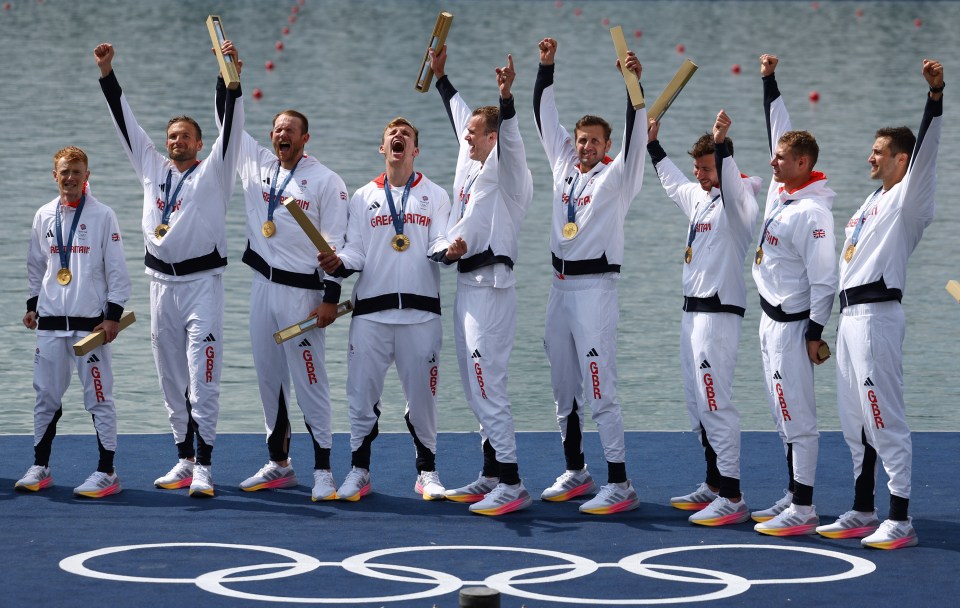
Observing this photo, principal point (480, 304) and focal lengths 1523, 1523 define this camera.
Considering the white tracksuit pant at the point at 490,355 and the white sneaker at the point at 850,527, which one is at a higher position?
the white tracksuit pant at the point at 490,355

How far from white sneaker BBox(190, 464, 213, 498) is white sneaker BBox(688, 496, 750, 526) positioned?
9.78 ft

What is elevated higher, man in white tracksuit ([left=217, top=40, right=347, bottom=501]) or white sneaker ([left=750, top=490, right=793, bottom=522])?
man in white tracksuit ([left=217, top=40, right=347, bottom=501])

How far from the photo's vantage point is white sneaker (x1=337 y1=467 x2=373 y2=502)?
9523 millimetres

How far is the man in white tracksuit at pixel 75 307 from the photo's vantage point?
A: 9.61 meters

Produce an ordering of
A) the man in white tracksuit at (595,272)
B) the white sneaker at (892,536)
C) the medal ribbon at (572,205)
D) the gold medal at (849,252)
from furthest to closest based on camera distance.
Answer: the medal ribbon at (572,205) → the man in white tracksuit at (595,272) → the gold medal at (849,252) → the white sneaker at (892,536)

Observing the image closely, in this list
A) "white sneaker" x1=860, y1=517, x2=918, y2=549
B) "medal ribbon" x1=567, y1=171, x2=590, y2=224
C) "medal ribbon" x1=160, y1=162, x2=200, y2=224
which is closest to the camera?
"white sneaker" x1=860, y1=517, x2=918, y2=549

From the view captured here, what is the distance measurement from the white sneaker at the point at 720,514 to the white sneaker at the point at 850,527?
0.52 m

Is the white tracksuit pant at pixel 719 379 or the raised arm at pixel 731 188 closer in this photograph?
the raised arm at pixel 731 188

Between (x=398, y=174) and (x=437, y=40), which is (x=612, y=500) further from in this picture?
(x=437, y=40)

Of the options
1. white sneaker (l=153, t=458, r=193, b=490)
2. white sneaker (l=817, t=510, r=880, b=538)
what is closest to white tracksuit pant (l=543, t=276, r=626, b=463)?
white sneaker (l=817, t=510, r=880, b=538)

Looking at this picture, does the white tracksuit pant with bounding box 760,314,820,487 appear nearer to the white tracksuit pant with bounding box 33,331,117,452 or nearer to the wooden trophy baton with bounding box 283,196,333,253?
the wooden trophy baton with bounding box 283,196,333,253

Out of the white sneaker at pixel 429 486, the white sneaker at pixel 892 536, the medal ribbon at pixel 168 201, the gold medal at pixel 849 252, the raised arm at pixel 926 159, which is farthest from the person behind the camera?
the medal ribbon at pixel 168 201

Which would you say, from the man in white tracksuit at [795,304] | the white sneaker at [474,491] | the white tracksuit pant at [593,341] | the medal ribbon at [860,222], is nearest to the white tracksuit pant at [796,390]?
the man in white tracksuit at [795,304]

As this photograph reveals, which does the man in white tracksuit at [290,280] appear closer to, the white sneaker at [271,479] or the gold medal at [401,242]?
the white sneaker at [271,479]
